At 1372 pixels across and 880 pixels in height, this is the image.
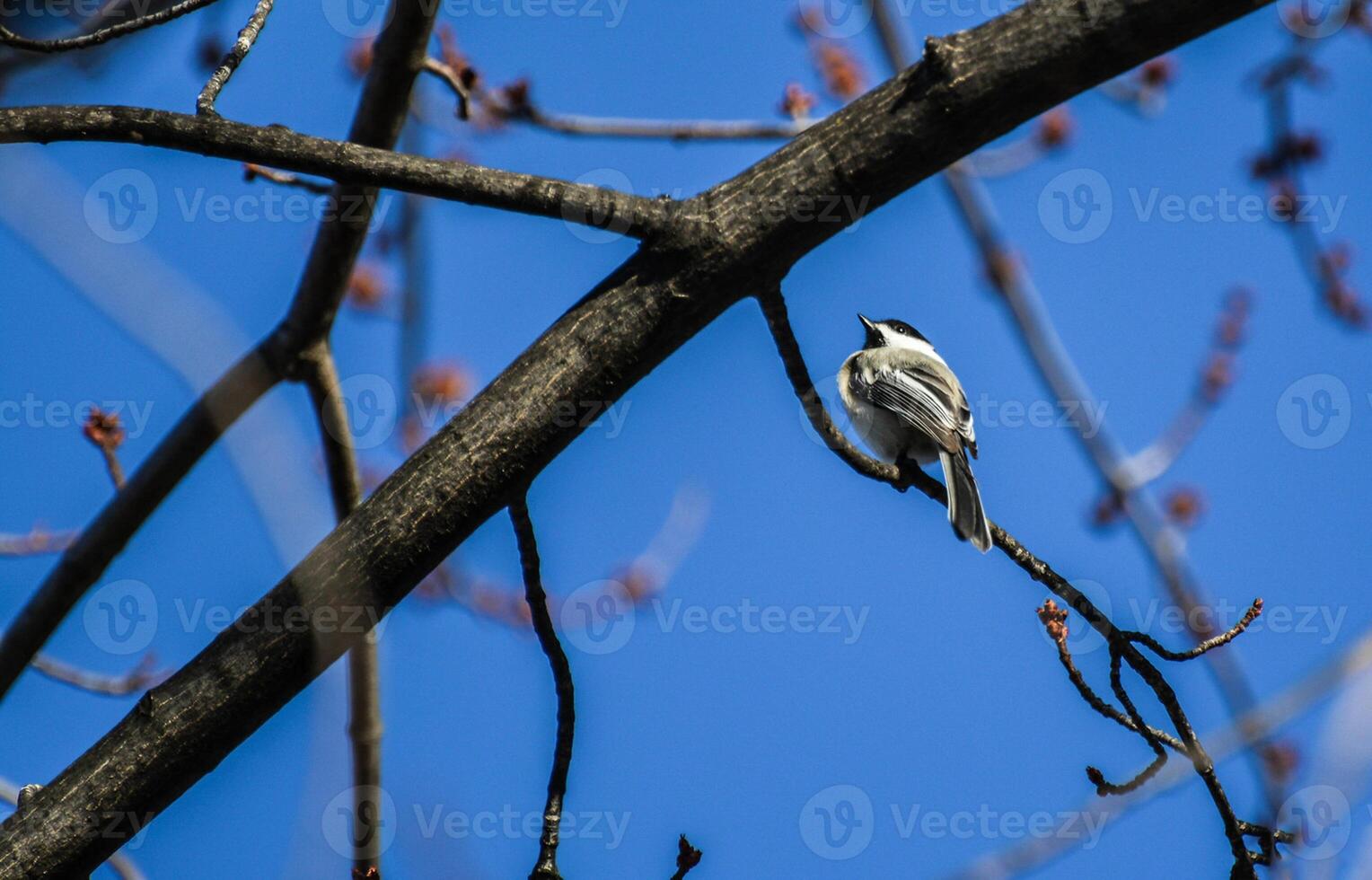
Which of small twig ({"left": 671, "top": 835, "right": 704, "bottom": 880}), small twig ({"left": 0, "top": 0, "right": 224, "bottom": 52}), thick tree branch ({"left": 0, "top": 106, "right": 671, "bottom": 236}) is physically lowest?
small twig ({"left": 671, "top": 835, "right": 704, "bottom": 880})

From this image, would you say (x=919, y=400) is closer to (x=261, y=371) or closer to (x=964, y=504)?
(x=964, y=504)

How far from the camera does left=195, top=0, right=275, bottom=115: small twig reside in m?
2.41

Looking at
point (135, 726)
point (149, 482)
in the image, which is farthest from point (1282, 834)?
point (149, 482)

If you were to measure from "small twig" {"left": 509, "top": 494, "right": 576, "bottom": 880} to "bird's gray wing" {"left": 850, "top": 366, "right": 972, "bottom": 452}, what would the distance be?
2.61 meters

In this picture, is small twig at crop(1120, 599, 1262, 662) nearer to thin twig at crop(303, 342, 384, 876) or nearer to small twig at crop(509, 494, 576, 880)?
Result: small twig at crop(509, 494, 576, 880)

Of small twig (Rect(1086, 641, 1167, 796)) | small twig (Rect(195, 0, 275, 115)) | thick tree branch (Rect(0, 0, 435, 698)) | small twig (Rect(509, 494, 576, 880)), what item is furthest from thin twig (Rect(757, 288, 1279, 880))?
thick tree branch (Rect(0, 0, 435, 698))

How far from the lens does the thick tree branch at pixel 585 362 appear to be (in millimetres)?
2266

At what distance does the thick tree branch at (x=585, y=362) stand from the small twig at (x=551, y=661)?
0.17 metres

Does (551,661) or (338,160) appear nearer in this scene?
(338,160)

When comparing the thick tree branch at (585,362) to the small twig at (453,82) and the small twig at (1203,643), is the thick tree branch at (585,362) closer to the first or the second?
the small twig at (1203,643)

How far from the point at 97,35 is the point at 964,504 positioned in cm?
290

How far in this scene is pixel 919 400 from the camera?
16.3ft

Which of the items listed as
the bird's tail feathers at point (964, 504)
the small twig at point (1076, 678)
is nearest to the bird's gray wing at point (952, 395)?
the bird's tail feathers at point (964, 504)

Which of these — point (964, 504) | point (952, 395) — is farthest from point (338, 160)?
point (952, 395)
